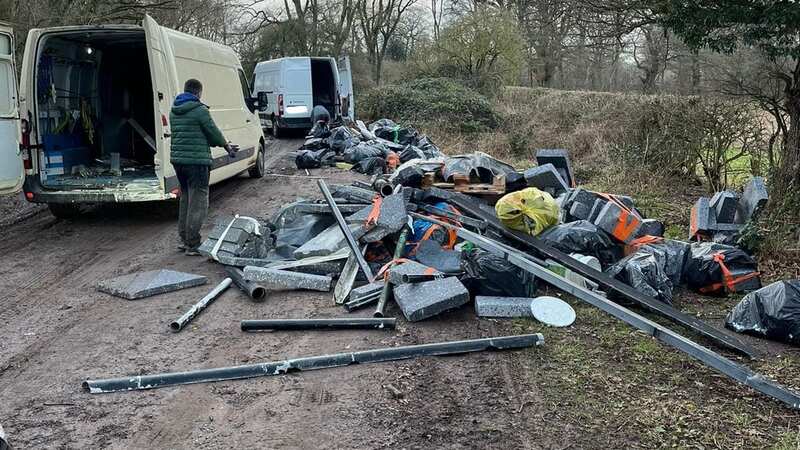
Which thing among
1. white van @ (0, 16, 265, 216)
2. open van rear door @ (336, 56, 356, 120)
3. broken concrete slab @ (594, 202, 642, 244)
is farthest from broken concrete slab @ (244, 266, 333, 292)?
open van rear door @ (336, 56, 356, 120)

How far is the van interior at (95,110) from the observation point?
8.53 meters

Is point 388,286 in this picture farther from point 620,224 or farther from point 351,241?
point 620,224

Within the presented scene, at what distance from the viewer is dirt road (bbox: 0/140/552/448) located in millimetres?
3613

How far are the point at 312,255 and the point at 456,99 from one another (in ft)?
47.0

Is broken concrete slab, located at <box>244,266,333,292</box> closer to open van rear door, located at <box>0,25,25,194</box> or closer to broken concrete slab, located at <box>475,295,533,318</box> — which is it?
broken concrete slab, located at <box>475,295,533,318</box>

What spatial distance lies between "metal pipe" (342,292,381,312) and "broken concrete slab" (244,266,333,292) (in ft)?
1.70

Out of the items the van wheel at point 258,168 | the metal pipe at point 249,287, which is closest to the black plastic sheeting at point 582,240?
the metal pipe at point 249,287

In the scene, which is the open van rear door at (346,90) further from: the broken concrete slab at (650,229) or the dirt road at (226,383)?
the dirt road at (226,383)

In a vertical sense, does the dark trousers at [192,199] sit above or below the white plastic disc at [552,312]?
above

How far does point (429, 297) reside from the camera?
17.7 ft

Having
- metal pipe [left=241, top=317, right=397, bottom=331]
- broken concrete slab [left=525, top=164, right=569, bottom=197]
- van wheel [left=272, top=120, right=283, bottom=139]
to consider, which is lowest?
metal pipe [left=241, top=317, right=397, bottom=331]

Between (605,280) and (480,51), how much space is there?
19343 millimetres

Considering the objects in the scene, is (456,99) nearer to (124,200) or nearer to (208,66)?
(208,66)

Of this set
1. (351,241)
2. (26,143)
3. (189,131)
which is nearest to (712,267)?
(351,241)
